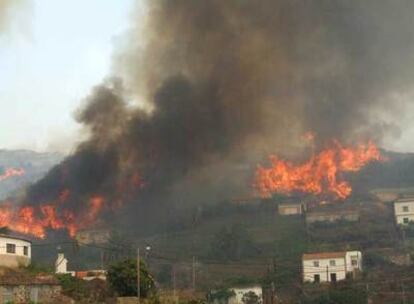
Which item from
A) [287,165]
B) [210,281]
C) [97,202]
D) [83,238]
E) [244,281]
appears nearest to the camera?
[244,281]

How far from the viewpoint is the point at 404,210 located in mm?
95250

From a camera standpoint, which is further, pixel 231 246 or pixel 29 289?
pixel 231 246

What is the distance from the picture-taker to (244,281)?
69812mm

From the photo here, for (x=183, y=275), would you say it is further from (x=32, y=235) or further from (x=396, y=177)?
(x=396, y=177)

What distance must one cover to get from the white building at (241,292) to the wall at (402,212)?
116 feet

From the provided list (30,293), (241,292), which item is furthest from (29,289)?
(241,292)

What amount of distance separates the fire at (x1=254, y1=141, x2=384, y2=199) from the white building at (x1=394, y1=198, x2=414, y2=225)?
14051 millimetres

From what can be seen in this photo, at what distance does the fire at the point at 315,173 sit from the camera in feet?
372

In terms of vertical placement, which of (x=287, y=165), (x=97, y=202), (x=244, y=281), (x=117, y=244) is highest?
(x=287, y=165)

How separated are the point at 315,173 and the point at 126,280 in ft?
242

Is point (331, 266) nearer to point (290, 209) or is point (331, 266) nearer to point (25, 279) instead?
point (290, 209)

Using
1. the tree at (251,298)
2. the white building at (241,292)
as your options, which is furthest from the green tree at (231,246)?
the tree at (251,298)

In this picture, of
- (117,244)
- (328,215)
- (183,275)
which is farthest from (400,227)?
(117,244)

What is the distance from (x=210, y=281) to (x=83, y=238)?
2878 cm
